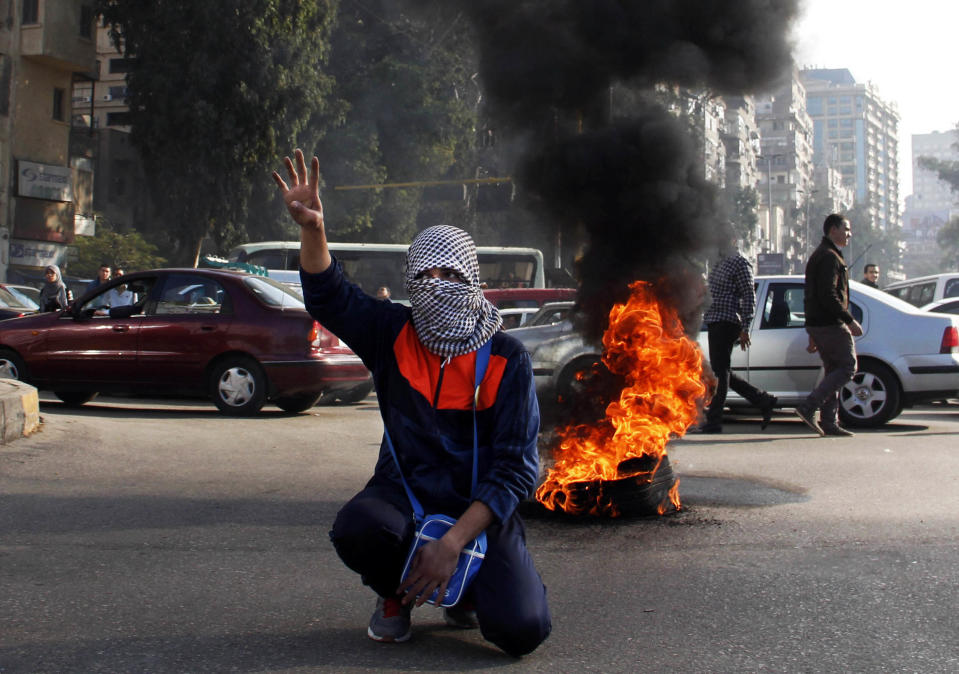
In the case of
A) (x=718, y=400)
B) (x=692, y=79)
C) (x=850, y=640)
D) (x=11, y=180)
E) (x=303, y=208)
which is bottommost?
(x=850, y=640)

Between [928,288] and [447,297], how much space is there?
16.0 m

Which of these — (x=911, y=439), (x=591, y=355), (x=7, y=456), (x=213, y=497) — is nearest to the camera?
(x=213, y=497)

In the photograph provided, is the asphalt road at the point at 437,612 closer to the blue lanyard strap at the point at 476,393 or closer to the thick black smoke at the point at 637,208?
the blue lanyard strap at the point at 476,393

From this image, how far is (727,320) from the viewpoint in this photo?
973cm

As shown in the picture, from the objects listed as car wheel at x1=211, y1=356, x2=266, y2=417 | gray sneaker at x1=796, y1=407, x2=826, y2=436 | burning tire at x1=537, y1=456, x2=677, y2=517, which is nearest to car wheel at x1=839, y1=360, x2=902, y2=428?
gray sneaker at x1=796, y1=407, x2=826, y2=436

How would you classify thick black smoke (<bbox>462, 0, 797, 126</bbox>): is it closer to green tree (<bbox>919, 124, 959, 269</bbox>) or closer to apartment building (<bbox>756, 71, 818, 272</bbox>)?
green tree (<bbox>919, 124, 959, 269</bbox>)

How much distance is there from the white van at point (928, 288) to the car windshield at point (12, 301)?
45.2 feet

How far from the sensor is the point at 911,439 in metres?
9.39

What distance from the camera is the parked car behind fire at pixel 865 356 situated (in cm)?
1038

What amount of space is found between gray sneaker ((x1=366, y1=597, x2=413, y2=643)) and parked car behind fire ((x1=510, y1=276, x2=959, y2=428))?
6.53 metres

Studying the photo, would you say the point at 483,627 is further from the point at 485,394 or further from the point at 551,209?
the point at 551,209

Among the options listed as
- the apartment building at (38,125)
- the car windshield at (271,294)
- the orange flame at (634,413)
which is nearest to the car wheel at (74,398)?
the car windshield at (271,294)

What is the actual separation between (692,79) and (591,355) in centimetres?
179

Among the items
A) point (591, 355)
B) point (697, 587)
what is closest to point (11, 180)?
point (591, 355)
